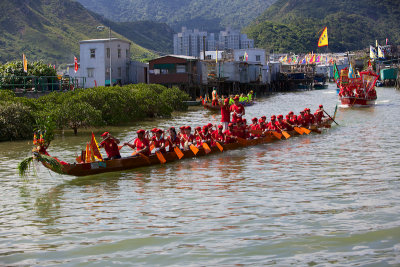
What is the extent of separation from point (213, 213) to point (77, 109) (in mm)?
19526

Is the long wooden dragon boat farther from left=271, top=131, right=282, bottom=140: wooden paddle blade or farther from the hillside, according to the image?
the hillside

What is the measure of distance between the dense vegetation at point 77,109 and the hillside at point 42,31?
5590 centimetres

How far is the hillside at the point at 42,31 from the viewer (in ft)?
306

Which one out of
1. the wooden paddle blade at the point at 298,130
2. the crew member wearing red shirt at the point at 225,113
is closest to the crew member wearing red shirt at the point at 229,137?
the crew member wearing red shirt at the point at 225,113

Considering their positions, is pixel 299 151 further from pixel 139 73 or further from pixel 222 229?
pixel 139 73

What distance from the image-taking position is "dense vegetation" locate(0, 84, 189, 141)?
91.8 ft

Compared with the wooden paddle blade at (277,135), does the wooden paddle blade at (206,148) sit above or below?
below

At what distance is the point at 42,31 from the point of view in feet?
338

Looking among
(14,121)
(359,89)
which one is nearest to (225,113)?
(14,121)

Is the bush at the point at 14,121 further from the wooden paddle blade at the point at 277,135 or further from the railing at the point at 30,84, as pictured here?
the wooden paddle blade at the point at 277,135

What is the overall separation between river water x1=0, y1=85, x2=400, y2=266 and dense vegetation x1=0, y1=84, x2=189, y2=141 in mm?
6467

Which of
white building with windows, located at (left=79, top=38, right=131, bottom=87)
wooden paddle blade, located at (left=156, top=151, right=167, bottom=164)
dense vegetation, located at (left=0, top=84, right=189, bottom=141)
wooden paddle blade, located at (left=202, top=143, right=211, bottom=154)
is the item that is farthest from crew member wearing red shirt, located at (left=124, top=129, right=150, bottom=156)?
white building with windows, located at (left=79, top=38, right=131, bottom=87)

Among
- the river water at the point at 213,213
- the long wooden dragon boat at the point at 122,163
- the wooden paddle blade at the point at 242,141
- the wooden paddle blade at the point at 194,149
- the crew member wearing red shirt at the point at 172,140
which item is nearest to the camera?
the river water at the point at 213,213

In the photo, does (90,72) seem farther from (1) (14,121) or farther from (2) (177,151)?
(2) (177,151)
